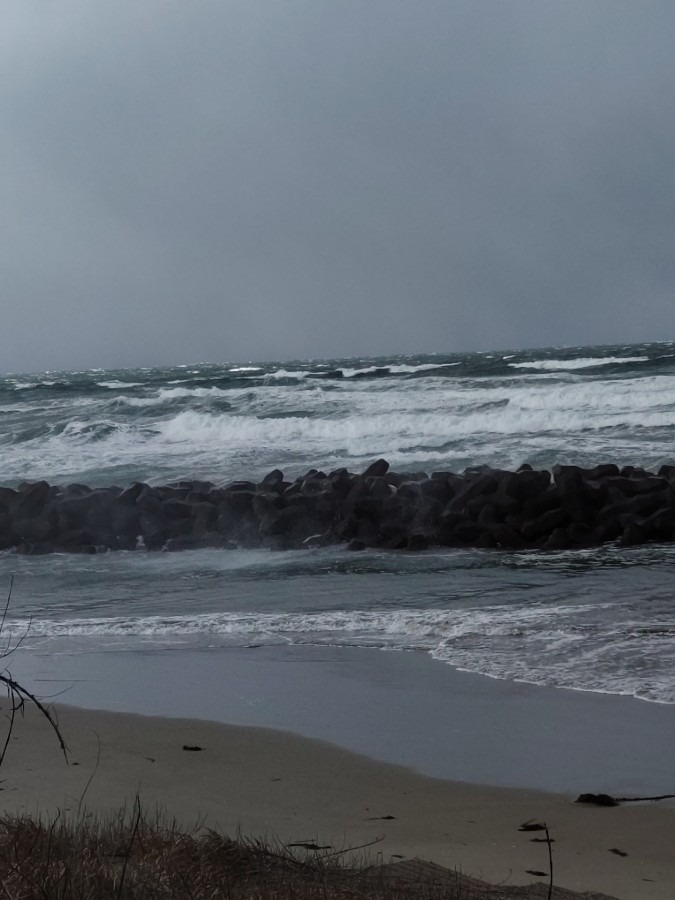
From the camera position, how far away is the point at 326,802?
3.91 meters

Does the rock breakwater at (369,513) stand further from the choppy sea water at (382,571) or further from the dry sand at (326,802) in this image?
the dry sand at (326,802)

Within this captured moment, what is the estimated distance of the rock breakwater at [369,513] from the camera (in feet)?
35.2

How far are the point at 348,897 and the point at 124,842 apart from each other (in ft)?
2.34

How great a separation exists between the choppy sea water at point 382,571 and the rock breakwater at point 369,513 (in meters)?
0.49

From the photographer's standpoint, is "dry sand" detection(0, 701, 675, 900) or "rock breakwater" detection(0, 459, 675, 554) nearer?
"dry sand" detection(0, 701, 675, 900)

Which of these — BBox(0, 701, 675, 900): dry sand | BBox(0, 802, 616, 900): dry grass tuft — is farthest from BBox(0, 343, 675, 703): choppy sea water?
BBox(0, 802, 616, 900): dry grass tuft

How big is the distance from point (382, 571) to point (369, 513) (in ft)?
7.99

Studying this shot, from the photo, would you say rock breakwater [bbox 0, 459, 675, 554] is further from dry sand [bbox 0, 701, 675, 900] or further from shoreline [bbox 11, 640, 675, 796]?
dry sand [bbox 0, 701, 675, 900]

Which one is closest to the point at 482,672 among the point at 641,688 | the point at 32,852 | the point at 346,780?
the point at 641,688

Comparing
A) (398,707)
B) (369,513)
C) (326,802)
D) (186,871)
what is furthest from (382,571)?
(186,871)

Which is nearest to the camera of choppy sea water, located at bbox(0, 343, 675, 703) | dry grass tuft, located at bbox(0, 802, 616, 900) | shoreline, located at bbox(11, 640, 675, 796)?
dry grass tuft, located at bbox(0, 802, 616, 900)

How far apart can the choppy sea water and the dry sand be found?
2.56 ft

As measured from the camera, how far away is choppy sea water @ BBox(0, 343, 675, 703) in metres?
6.35

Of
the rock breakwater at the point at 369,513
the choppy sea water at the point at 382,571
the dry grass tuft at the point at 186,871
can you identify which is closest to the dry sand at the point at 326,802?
the dry grass tuft at the point at 186,871
